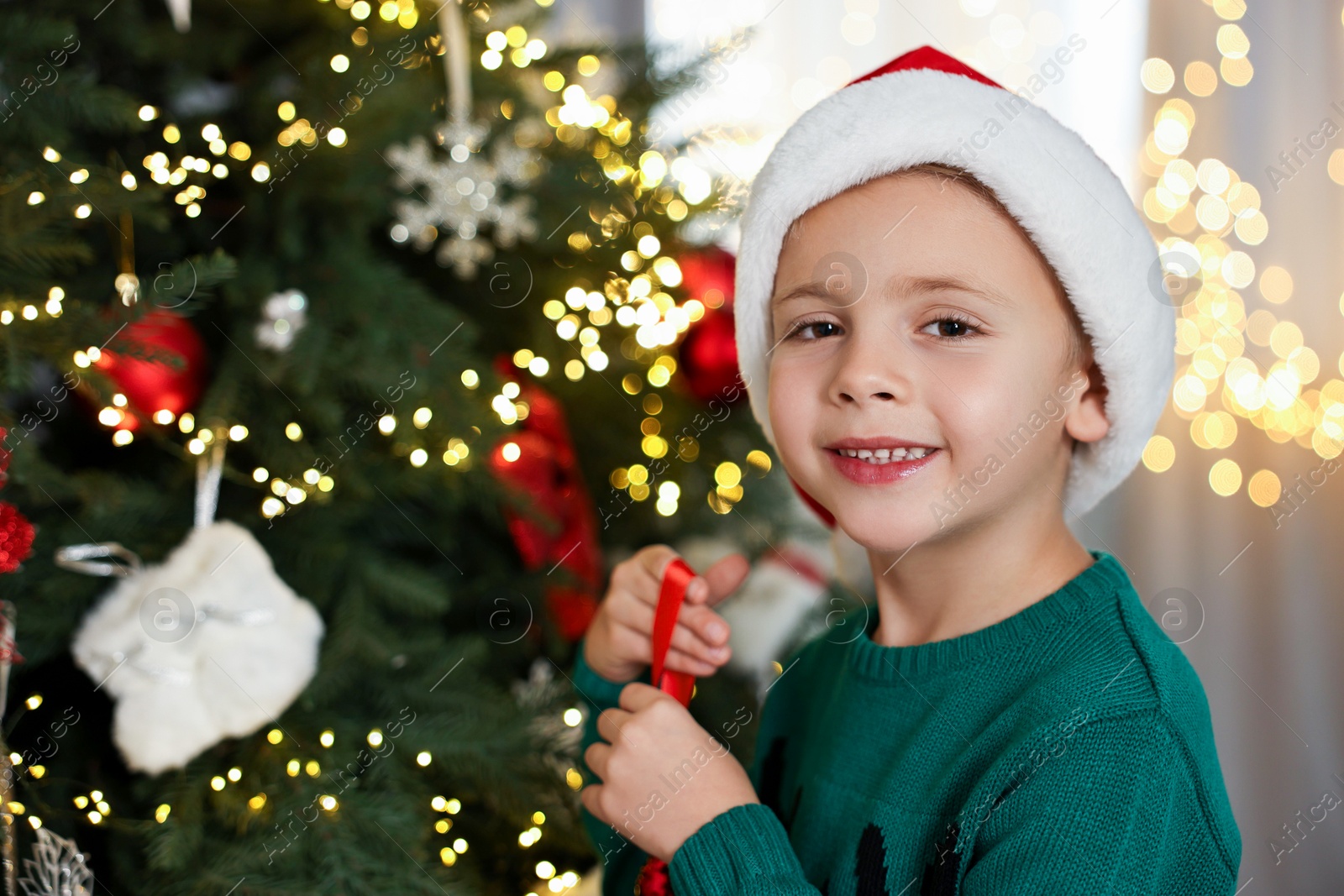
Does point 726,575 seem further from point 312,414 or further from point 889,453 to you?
point 312,414

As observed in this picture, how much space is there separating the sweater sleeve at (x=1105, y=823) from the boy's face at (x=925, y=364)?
0.18m

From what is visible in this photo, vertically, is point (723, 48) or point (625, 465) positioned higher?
point (723, 48)

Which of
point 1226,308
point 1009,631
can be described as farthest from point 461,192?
point 1226,308

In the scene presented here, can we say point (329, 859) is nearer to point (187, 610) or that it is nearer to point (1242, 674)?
point (187, 610)

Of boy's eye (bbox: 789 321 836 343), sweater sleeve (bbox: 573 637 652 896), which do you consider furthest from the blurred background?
boy's eye (bbox: 789 321 836 343)

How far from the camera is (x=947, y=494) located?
2.29 ft

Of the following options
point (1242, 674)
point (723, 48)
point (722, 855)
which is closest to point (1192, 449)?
point (1242, 674)

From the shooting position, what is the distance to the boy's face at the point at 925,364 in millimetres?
681

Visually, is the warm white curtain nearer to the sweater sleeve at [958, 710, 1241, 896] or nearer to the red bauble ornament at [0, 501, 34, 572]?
the sweater sleeve at [958, 710, 1241, 896]

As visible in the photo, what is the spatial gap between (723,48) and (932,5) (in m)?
0.91

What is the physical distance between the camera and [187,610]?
0.92 meters

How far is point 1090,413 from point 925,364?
0.59 feet

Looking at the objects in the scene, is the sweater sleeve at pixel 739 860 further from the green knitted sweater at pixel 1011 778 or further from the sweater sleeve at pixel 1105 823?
the sweater sleeve at pixel 1105 823

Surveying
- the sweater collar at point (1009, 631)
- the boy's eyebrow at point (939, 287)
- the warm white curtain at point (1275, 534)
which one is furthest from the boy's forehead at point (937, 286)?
the warm white curtain at point (1275, 534)
